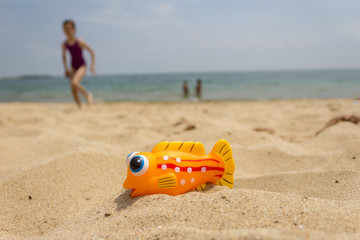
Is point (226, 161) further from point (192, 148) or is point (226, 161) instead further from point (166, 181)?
point (166, 181)

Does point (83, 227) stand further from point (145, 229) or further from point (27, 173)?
point (27, 173)

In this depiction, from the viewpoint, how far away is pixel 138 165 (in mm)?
1429

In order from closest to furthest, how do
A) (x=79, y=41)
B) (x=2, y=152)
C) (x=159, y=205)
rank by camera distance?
1. (x=159, y=205)
2. (x=2, y=152)
3. (x=79, y=41)

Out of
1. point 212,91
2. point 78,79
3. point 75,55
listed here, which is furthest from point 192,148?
point 212,91

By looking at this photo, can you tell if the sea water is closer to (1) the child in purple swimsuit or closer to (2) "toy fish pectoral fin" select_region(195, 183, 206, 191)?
(1) the child in purple swimsuit

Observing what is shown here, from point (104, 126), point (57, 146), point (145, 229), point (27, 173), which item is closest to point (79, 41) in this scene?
point (104, 126)

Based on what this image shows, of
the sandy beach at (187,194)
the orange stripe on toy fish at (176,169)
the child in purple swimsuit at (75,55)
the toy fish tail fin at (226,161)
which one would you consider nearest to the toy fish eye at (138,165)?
the orange stripe on toy fish at (176,169)

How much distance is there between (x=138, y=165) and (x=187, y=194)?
29cm

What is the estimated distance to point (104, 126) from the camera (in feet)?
12.9

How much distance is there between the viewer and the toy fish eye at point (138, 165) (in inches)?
56.3

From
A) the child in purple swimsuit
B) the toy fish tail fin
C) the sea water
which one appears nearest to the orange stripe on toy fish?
the toy fish tail fin

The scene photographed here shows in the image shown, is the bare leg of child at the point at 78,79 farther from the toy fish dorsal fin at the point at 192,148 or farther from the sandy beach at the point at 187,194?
the toy fish dorsal fin at the point at 192,148

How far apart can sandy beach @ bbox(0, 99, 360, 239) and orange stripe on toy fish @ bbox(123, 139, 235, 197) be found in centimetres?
6

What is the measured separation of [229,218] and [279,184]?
86 cm
